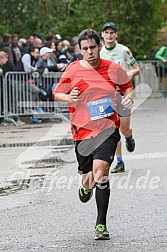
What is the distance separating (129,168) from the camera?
1134 cm

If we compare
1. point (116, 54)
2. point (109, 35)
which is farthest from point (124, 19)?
point (109, 35)

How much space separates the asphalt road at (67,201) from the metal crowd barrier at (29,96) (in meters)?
3.12

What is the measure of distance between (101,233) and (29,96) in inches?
455

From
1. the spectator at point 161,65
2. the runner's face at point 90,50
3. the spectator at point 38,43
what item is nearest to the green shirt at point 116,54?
the runner's face at point 90,50

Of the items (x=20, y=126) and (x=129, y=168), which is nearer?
(x=129, y=168)

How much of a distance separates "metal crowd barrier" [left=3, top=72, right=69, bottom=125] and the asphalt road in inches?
123

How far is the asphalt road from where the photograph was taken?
23.4 feet

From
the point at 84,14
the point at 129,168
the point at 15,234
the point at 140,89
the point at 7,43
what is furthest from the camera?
the point at 84,14

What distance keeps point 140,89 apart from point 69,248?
1684 centimetres

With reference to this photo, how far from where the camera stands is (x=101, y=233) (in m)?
7.17

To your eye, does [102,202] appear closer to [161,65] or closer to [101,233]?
[101,233]

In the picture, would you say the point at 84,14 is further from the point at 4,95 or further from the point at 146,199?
the point at 146,199

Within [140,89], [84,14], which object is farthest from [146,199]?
[84,14]

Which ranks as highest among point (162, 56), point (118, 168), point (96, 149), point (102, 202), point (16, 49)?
point (96, 149)
